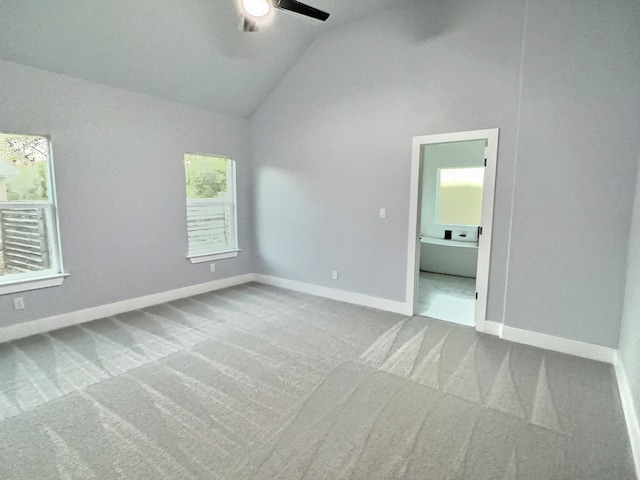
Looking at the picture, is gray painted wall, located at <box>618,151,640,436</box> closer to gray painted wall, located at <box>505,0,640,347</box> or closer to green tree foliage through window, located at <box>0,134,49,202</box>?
gray painted wall, located at <box>505,0,640,347</box>

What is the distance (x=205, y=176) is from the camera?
15.7 ft

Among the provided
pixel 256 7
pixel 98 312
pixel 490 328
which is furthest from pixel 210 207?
pixel 490 328

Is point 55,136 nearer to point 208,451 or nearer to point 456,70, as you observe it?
point 208,451

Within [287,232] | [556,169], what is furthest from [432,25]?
[287,232]

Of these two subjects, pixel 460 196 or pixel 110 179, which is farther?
pixel 460 196

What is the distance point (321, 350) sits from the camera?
9.74 feet

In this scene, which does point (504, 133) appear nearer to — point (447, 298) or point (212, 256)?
point (447, 298)

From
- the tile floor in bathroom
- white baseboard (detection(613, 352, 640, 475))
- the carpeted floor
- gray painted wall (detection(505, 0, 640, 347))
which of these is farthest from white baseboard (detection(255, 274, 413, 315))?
white baseboard (detection(613, 352, 640, 475))

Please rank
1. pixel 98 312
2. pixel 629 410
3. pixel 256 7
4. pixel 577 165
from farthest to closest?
pixel 98 312 < pixel 577 165 < pixel 256 7 < pixel 629 410

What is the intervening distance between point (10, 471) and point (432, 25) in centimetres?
476

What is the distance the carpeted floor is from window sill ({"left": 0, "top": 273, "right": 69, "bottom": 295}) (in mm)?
505

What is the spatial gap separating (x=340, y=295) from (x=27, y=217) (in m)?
3.58

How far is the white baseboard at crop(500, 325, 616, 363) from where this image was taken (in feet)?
9.17

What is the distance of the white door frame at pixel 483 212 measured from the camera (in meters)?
3.21
